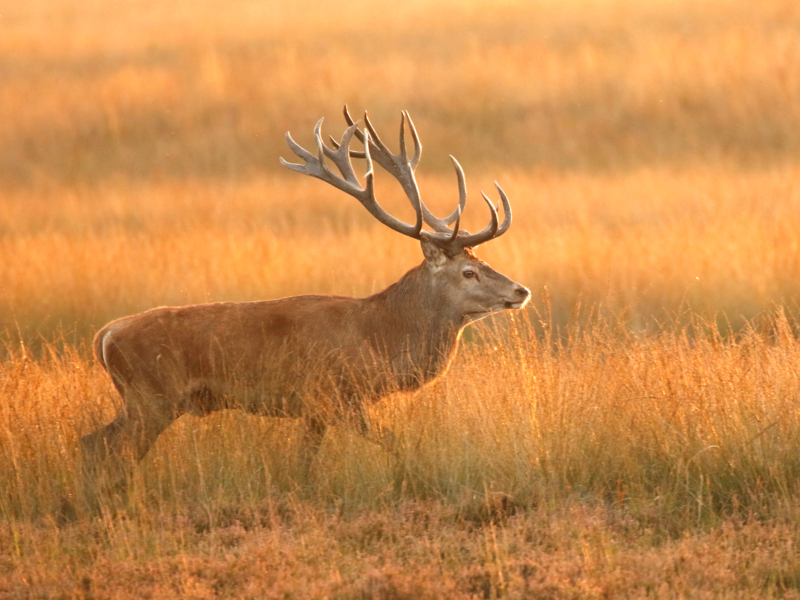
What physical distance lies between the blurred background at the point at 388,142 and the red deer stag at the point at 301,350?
429 cm

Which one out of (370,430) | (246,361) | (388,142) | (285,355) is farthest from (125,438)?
(388,142)

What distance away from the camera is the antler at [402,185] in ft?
20.8

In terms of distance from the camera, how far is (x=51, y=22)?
19891 mm

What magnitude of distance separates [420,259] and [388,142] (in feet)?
16.3

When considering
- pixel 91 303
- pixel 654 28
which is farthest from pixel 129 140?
pixel 654 28

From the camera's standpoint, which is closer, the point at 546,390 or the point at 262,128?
the point at 546,390

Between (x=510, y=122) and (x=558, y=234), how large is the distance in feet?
20.0

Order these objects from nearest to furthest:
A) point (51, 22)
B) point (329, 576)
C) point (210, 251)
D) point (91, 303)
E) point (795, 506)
Answer: point (329, 576)
point (795, 506)
point (91, 303)
point (210, 251)
point (51, 22)

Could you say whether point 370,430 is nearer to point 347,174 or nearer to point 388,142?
point 347,174

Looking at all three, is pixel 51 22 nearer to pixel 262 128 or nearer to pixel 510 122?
pixel 262 128

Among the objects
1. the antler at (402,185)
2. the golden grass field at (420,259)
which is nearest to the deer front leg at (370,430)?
the golden grass field at (420,259)

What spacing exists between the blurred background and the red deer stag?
429 centimetres

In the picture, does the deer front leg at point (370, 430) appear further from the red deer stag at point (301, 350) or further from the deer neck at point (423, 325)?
the deer neck at point (423, 325)

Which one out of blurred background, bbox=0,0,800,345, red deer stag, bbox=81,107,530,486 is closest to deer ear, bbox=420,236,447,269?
red deer stag, bbox=81,107,530,486
